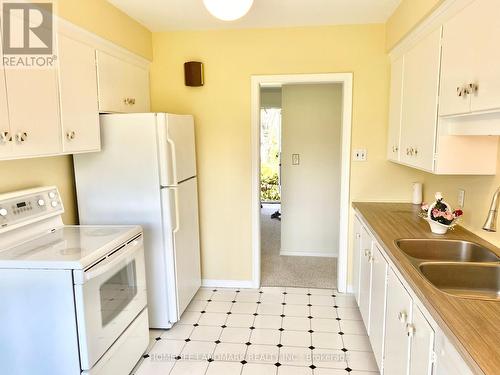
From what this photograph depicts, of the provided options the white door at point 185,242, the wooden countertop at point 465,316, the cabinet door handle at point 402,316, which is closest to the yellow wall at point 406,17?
the wooden countertop at point 465,316

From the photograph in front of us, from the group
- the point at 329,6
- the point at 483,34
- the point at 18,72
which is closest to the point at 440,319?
the point at 483,34

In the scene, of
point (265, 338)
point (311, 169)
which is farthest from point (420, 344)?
point (311, 169)

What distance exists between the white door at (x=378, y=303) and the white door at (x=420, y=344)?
0.49 metres

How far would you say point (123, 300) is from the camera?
86.1 inches

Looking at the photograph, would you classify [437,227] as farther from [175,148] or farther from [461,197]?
[175,148]

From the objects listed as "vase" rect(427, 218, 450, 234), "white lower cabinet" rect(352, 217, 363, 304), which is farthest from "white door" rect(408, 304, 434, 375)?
"white lower cabinet" rect(352, 217, 363, 304)

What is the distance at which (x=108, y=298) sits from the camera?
2.02 m

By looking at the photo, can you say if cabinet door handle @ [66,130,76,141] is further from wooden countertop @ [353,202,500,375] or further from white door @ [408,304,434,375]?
white door @ [408,304,434,375]

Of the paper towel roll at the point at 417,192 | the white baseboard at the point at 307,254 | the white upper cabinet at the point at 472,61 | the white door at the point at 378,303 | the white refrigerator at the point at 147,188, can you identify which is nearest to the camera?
the white upper cabinet at the point at 472,61

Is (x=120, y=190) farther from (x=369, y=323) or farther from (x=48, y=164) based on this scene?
(x=369, y=323)

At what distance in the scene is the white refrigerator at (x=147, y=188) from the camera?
2572mm

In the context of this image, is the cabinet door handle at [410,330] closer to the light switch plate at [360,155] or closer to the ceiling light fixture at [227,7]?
the ceiling light fixture at [227,7]

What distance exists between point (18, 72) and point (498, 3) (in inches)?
86.0

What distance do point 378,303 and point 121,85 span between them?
8.01 ft
